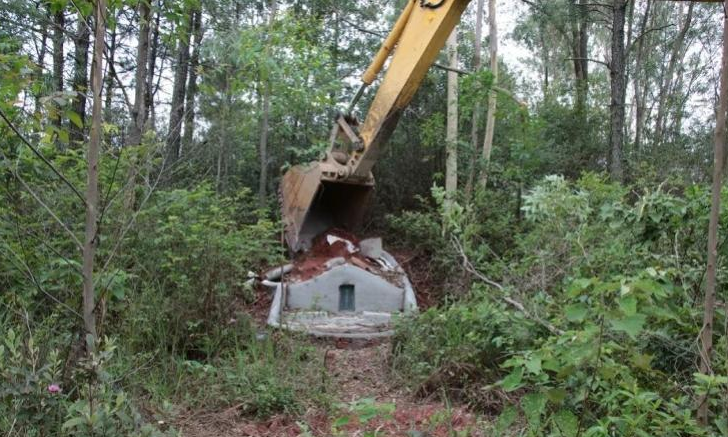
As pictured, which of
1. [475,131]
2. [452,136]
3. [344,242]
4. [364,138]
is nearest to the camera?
[364,138]

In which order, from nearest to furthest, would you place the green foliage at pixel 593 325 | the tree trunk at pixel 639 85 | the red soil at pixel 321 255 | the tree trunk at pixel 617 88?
the green foliage at pixel 593 325 < the red soil at pixel 321 255 < the tree trunk at pixel 617 88 < the tree trunk at pixel 639 85

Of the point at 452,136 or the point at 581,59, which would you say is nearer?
the point at 452,136

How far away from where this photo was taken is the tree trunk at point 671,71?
20859 millimetres

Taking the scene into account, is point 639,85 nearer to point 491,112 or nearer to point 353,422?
point 491,112

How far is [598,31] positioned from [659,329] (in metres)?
28.7

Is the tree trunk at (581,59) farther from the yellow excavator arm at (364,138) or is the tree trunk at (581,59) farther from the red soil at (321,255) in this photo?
the red soil at (321,255)

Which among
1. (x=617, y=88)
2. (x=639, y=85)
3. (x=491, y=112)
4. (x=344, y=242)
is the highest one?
(x=639, y=85)

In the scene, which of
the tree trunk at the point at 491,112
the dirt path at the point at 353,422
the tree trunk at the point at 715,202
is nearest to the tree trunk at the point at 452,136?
the tree trunk at the point at 491,112

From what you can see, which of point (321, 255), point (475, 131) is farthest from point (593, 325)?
point (475, 131)

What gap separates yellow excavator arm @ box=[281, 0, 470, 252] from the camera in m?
6.73

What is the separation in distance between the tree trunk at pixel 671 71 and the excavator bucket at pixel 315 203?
561 inches

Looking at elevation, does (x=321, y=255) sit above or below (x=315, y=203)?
below

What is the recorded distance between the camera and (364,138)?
758 centimetres

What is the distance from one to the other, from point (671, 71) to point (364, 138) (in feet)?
64.4
